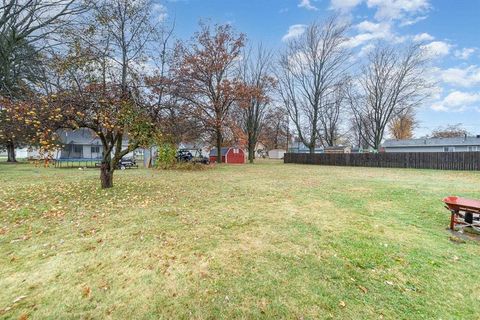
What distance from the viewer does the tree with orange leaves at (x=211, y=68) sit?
20.6m

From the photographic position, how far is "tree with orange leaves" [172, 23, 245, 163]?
20.6m

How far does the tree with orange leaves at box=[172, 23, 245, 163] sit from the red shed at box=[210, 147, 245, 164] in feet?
28.1

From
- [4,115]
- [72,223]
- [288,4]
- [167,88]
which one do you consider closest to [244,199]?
[72,223]

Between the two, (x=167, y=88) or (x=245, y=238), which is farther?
(x=167, y=88)

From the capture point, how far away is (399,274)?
2.85 metres

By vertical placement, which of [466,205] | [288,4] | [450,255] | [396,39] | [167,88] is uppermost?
[396,39]

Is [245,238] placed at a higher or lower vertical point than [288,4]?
lower

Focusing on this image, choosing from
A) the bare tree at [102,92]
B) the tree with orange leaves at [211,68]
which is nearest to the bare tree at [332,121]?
the tree with orange leaves at [211,68]

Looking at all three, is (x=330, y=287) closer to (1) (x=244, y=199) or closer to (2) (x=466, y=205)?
(2) (x=466, y=205)

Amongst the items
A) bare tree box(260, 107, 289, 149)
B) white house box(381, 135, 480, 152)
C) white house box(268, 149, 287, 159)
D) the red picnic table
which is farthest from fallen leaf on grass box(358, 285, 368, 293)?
white house box(268, 149, 287, 159)

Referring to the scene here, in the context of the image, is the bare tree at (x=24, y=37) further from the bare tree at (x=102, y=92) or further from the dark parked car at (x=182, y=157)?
the dark parked car at (x=182, y=157)

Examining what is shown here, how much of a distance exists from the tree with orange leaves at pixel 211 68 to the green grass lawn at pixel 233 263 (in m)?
15.6

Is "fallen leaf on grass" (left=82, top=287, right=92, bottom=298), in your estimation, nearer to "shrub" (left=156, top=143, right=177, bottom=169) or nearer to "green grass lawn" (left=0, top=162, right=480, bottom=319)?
"green grass lawn" (left=0, top=162, right=480, bottom=319)

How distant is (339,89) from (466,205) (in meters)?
30.3
